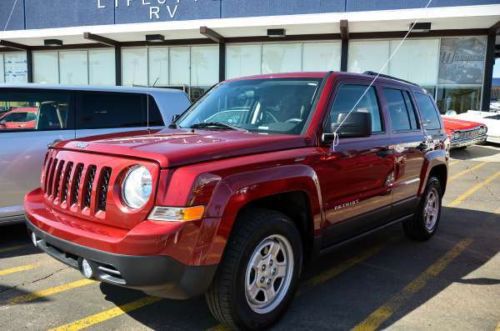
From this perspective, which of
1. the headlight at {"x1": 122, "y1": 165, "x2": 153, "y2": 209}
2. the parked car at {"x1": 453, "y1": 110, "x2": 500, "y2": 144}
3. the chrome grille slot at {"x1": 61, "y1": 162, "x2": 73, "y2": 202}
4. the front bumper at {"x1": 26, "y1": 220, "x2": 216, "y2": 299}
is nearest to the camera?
the front bumper at {"x1": 26, "y1": 220, "x2": 216, "y2": 299}

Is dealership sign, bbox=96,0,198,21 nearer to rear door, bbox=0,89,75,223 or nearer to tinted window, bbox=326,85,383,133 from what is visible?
rear door, bbox=0,89,75,223

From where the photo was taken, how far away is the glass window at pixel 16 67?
1000 inches

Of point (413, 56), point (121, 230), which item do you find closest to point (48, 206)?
point (121, 230)

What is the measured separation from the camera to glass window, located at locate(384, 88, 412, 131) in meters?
4.87

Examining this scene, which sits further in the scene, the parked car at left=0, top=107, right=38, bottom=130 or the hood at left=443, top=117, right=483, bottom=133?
the hood at left=443, top=117, right=483, bottom=133

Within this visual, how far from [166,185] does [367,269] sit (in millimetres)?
2692

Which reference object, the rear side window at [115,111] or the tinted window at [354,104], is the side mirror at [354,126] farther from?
the rear side window at [115,111]

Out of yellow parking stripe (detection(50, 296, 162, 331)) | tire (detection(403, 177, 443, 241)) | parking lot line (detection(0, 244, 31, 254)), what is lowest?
parking lot line (detection(0, 244, 31, 254))

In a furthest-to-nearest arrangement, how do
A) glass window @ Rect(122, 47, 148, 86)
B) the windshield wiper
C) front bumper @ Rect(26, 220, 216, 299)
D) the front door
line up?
1. glass window @ Rect(122, 47, 148, 86)
2. the windshield wiper
3. the front door
4. front bumper @ Rect(26, 220, 216, 299)

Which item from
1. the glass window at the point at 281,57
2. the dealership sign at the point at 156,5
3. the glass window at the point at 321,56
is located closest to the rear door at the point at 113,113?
the glass window at the point at 281,57

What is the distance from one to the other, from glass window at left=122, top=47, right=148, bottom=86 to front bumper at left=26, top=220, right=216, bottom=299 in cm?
2072

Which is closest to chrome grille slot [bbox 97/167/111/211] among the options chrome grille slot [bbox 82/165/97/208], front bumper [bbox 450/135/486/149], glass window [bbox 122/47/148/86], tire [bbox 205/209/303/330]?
chrome grille slot [bbox 82/165/97/208]

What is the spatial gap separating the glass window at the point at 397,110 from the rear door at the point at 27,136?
3.60m

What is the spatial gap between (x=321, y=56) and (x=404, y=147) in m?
15.9
